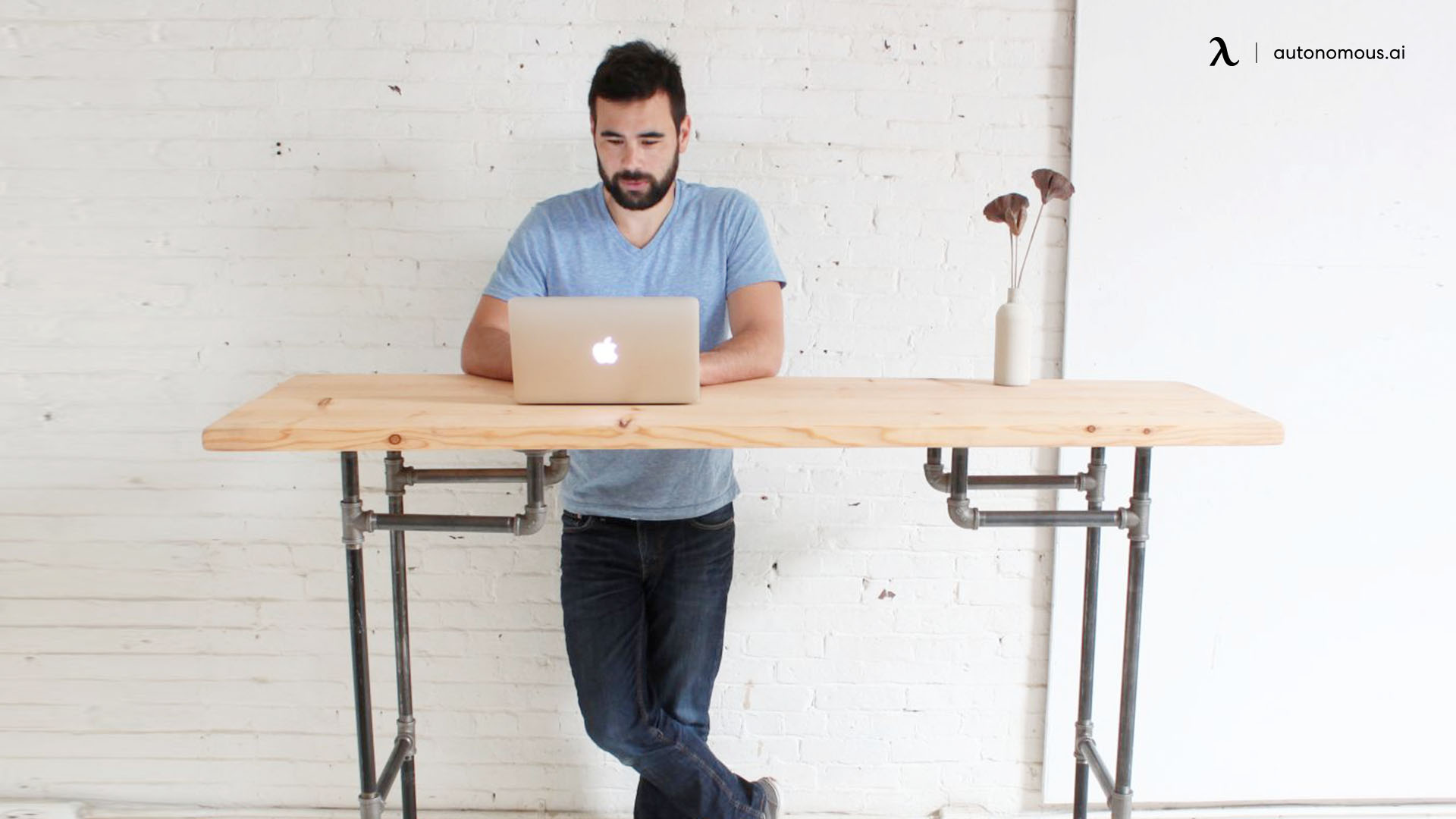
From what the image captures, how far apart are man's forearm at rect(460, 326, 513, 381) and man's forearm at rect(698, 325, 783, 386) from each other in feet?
1.13

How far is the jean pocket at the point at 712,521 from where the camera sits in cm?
201

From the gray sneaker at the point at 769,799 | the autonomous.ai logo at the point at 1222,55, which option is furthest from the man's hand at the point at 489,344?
the autonomous.ai logo at the point at 1222,55

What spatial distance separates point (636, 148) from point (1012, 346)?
770mm

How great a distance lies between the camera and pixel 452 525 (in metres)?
1.70

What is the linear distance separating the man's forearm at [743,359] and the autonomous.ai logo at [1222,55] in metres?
1.25

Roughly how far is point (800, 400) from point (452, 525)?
0.62 meters

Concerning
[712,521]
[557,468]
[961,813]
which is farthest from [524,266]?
[961,813]

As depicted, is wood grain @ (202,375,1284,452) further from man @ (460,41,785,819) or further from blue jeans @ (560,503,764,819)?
blue jeans @ (560,503,764,819)

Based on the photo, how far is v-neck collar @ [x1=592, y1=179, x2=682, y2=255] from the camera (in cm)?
195

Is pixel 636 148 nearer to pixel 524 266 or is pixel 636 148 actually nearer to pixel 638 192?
pixel 638 192

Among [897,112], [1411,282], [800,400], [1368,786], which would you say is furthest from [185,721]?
[1411,282]

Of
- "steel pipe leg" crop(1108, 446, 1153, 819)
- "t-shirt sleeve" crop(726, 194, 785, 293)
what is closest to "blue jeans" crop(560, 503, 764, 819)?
"t-shirt sleeve" crop(726, 194, 785, 293)

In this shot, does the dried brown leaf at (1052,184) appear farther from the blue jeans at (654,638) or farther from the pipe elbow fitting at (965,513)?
the blue jeans at (654,638)

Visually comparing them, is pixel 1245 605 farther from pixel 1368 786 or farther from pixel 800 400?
pixel 800 400
